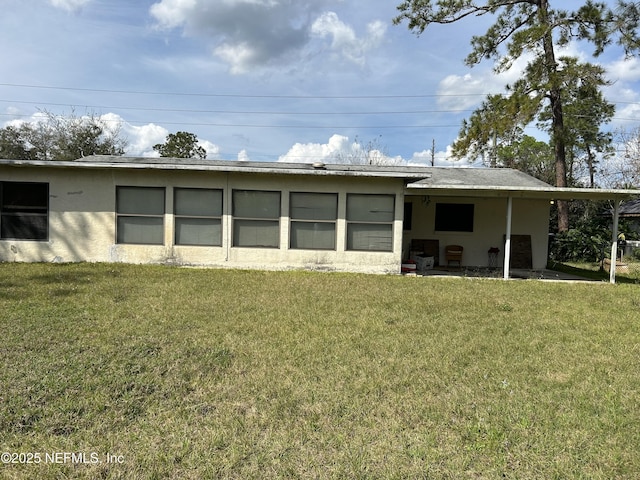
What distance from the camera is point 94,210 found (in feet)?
33.5

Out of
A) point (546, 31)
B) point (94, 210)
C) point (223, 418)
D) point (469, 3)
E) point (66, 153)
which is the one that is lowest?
point (223, 418)

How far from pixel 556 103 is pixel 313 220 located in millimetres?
12732

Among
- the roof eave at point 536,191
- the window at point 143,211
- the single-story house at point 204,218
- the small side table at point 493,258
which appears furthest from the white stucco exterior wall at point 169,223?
the small side table at point 493,258

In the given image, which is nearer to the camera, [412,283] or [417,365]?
[417,365]

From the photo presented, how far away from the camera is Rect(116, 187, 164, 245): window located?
10.3 meters

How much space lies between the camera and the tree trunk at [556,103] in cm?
1581

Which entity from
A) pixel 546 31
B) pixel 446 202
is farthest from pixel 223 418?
pixel 546 31

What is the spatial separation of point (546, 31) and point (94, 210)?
16.5 m

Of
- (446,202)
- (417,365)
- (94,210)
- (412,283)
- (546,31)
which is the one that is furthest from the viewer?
(546,31)

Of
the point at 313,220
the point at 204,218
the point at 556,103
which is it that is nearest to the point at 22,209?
the point at 204,218

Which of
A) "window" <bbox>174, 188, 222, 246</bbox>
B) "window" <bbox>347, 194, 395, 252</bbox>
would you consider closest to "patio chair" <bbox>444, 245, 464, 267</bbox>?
"window" <bbox>347, 194, 395, 252</bbox>

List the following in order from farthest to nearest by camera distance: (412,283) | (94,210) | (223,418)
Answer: (94,210) < (412,283) < (223,418)

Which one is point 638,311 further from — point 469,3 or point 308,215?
point 469,3

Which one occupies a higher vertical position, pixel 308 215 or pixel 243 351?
pixel 308 215
